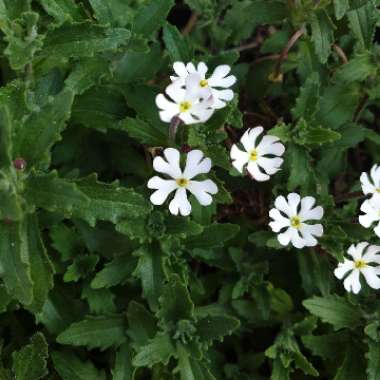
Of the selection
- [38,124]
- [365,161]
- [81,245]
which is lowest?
[365,161]

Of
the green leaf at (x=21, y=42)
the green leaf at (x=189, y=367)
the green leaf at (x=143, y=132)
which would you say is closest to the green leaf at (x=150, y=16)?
the green leaf at (x=143, y=132)

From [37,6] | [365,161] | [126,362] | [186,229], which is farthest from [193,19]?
[126,362]

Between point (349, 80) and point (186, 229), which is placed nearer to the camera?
point (186, 229)

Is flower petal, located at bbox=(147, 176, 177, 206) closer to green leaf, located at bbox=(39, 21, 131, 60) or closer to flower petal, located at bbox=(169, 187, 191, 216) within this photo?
flower petal, located at bbox=(169, 187, 191, 216)

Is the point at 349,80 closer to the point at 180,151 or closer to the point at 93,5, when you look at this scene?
the point at 180,151

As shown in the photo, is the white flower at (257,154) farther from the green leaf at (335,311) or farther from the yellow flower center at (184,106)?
the green leaf at (335,311)

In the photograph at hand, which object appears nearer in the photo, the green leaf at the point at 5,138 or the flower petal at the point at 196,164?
the green leaf at the point at 5,138
